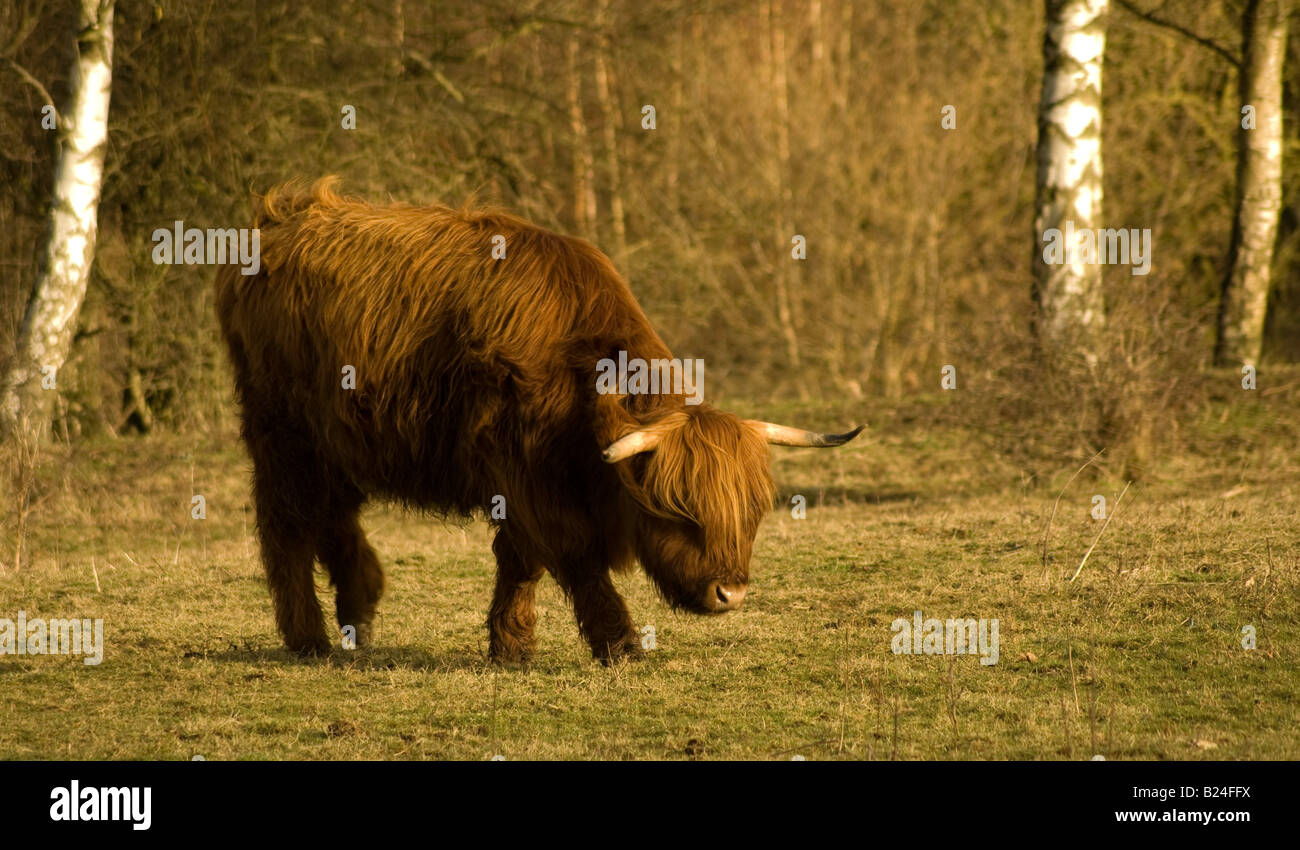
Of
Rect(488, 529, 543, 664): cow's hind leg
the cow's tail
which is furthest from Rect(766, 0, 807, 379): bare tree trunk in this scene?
Rect(488, 529, 543, 664): cow's hind leg

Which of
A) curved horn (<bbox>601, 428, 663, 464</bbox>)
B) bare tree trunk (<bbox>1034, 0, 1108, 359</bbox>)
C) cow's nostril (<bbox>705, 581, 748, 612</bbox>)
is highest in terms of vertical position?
bare tree trunk (<bbox>1034, 0, 1108, 359</bbox>)

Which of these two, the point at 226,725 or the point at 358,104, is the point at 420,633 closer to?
the point at 226,725

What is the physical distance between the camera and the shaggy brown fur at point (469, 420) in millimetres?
5777

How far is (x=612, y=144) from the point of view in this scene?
1847cm

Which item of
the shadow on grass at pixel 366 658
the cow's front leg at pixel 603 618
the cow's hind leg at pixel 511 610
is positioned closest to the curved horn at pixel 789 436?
the cow's front leg at pixel 603 618

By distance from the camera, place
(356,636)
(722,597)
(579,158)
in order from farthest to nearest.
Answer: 1. (579,158)
2. (356,636)
3. (722,597)

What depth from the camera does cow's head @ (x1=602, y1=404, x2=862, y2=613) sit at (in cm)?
565

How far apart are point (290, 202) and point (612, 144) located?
1145 centimetres

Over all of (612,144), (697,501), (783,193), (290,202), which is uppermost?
(612,144)

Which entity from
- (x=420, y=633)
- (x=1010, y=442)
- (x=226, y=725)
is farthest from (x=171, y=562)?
(x=1010, y=442)

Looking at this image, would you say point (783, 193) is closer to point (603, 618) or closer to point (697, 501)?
point (603, 618)

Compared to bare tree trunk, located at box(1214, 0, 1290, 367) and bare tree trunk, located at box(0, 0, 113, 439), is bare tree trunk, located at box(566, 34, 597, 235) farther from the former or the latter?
bare tree trunk, located at box(1214, 0, 1290, 367)

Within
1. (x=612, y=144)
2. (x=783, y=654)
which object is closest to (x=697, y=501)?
(x=783, y=654)

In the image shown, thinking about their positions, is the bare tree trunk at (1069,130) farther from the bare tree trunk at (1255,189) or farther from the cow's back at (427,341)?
the cow's back at (427,341)
